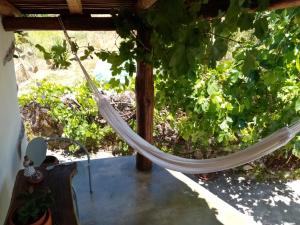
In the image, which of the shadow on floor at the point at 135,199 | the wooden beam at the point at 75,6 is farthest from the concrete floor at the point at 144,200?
the wooden beam at the point at 75,6

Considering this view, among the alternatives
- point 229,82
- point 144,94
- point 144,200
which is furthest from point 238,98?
point 144,200

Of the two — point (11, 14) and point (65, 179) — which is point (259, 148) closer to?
point (65, 179)

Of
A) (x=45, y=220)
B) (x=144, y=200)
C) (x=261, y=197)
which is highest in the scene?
(x=45, y=220)

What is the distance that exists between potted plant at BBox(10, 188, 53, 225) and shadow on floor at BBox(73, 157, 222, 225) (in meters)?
0.83

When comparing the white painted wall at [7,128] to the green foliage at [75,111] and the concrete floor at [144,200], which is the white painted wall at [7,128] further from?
the green foliage at [75,111]

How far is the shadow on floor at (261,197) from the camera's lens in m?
2.78

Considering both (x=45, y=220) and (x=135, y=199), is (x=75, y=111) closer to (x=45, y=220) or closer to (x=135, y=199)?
(x=135, y=199)

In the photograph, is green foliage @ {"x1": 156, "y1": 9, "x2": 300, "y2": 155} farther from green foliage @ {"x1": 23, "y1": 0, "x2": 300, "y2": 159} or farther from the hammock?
the hammock

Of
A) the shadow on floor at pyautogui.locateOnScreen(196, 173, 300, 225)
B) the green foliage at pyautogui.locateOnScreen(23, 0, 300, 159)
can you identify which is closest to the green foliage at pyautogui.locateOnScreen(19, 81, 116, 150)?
the green foliage at pyautogui.locateOnScreen(23, 0, 300, 159)

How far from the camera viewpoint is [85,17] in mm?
2146

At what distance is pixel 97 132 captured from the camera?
3.63 meters

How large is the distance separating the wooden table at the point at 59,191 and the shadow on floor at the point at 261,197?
1714 mm

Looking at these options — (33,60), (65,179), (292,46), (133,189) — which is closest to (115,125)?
(65,179)

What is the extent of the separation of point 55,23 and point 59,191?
1141 mm
